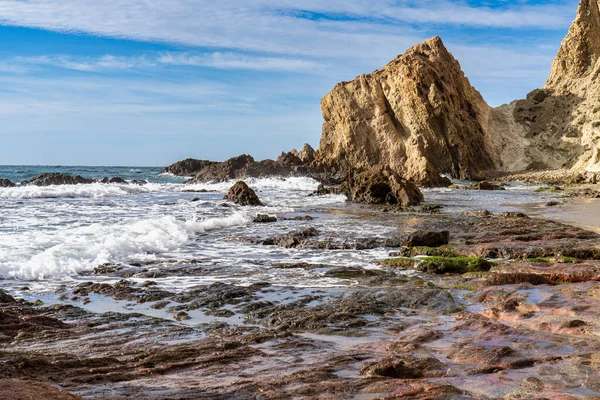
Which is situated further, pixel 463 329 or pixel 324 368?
pixel 463 329

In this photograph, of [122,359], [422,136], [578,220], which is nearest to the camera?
[122,359]

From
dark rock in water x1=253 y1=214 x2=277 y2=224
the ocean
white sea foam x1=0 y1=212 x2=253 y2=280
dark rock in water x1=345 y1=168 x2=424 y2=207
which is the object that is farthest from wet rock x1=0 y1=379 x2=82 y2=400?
dark rock in water x1=345 y1=168 x2=424 y2=207

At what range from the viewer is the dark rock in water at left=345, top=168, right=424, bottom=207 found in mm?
28033

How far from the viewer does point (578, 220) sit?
17.9 meters

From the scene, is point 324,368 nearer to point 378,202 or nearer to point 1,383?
point 1,383

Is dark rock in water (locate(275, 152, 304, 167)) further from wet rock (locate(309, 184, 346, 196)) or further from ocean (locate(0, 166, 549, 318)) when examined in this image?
ocean (locate(0, 166, 549, 318))

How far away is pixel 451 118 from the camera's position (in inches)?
2478

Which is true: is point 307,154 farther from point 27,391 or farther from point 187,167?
point 27,391

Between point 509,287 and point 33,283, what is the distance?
7.76m

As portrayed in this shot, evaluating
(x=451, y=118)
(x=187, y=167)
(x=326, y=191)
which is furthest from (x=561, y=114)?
(x=187, y=167)

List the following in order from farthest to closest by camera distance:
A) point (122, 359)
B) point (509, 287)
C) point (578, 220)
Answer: point (578, 220) < point (509, 287) < point (122, 359)

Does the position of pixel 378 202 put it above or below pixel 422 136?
below

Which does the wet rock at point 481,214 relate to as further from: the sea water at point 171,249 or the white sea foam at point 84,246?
the white sea foam at point 84,246

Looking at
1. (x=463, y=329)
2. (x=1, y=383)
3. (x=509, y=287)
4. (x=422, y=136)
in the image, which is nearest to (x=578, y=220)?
(x=509, y=287)
